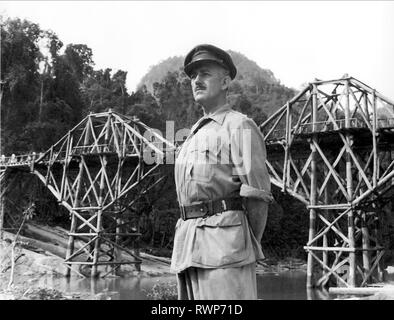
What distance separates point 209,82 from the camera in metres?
4.07

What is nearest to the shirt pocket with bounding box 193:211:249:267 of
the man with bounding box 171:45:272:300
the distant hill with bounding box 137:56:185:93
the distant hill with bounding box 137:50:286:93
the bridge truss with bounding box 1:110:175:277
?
the man with bounding box 171:45:272:300

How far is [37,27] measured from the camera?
130 ft

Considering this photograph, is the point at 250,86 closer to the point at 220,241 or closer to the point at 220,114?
the point at 220,114

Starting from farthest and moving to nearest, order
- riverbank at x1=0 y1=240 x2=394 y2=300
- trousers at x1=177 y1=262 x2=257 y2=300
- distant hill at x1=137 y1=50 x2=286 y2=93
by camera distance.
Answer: distant hill at x1=137 y1=50 x2=286 y2=93 < riverbank at x1=0 y1=240 x2=394 y2=300 < trousers at x1=177 y1=262 x2=257 y2=300

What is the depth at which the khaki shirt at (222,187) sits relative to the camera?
11.9 feet

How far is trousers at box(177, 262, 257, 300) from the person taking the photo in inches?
139

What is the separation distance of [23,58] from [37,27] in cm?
274

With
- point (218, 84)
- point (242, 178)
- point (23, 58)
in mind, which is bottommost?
point (242, 178)

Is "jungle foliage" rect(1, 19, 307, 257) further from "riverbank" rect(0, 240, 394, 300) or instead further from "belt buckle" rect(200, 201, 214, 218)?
"belt buckle" rect(200, 201, 214, 218)

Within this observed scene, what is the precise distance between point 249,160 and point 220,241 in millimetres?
606
